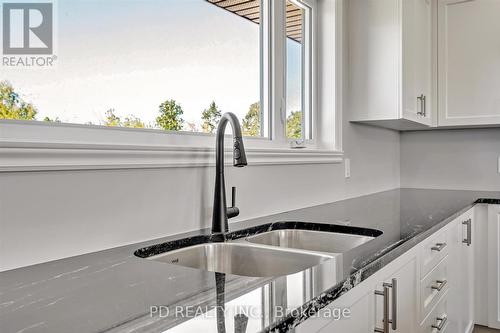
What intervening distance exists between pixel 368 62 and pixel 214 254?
1674mm

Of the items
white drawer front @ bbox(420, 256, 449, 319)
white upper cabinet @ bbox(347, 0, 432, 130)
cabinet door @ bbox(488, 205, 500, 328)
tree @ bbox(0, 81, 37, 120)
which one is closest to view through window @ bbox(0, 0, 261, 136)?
tree @ bbox(0, 81, 37, 120)

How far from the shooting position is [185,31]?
1.58 m

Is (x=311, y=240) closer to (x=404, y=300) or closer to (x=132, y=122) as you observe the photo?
(x=404, y=300)

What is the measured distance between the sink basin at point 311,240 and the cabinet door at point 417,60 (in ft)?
3.86

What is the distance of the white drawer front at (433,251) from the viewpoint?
155 cm

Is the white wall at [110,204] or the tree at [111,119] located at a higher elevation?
the tree at [111,119]

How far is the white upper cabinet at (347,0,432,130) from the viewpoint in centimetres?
240

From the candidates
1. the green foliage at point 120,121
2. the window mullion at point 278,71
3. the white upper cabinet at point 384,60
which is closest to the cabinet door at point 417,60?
the white upper cabinet at point 384,60

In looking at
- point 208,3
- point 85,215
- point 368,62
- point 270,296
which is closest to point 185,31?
point 208,3

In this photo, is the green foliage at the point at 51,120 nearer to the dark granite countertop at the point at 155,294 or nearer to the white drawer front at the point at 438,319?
the dark granite countertop at the point at 155,294

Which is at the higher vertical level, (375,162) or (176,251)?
(375,162)

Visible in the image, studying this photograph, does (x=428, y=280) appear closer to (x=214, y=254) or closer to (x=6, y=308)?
(x=214, y=254)

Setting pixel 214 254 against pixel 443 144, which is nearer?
pixel 214 254

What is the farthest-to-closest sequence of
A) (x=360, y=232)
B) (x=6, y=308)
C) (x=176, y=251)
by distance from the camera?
(x=360, y=232), (x=176, y=251), (x=6, y=308)
